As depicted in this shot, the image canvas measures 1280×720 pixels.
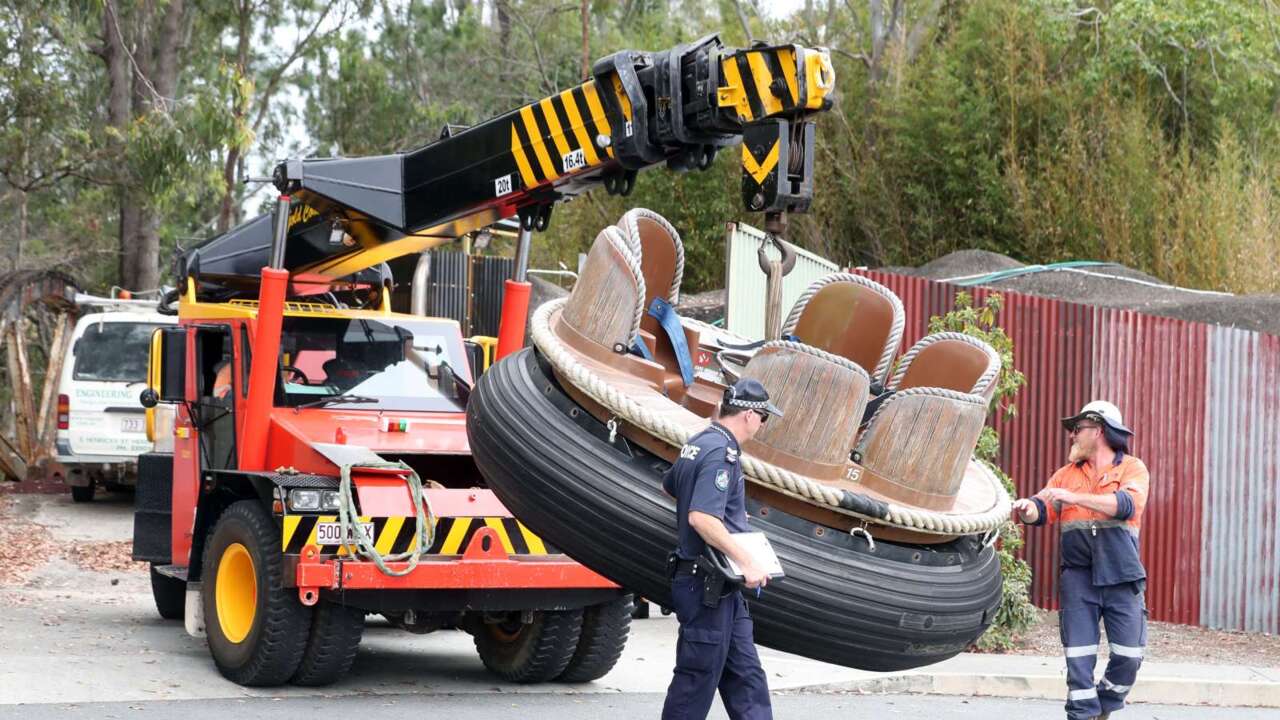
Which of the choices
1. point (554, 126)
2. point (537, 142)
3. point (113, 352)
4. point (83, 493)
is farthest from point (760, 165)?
point (83, 493)

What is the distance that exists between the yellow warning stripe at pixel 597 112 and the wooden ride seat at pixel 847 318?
160cm

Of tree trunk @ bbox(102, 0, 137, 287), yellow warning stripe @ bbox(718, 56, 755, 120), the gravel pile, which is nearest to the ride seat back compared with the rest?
yellow warning stripe @ bbox(718, 56, 755, 120)

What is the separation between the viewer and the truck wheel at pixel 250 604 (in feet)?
27.7

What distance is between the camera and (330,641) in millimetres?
8562

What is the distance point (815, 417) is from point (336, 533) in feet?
10.6

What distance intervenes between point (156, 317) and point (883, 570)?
1396 cm

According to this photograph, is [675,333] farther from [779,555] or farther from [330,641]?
[330,641]

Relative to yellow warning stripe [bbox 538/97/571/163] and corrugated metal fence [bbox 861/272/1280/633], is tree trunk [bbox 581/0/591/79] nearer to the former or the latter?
corrugated metal fence [bbox 861/272/1280/633]

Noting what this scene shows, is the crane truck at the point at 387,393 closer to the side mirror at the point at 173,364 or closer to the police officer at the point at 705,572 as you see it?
the side mirror at the point at 173,364

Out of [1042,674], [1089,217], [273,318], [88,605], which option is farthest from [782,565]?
[1089,217]

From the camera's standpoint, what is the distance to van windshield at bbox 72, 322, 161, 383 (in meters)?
17.9

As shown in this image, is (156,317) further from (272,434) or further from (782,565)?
(782,565)

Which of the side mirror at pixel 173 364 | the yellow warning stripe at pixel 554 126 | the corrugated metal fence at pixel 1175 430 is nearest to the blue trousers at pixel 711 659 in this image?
the yellow warning stripe at pixel 554 126

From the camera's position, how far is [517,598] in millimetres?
8562
